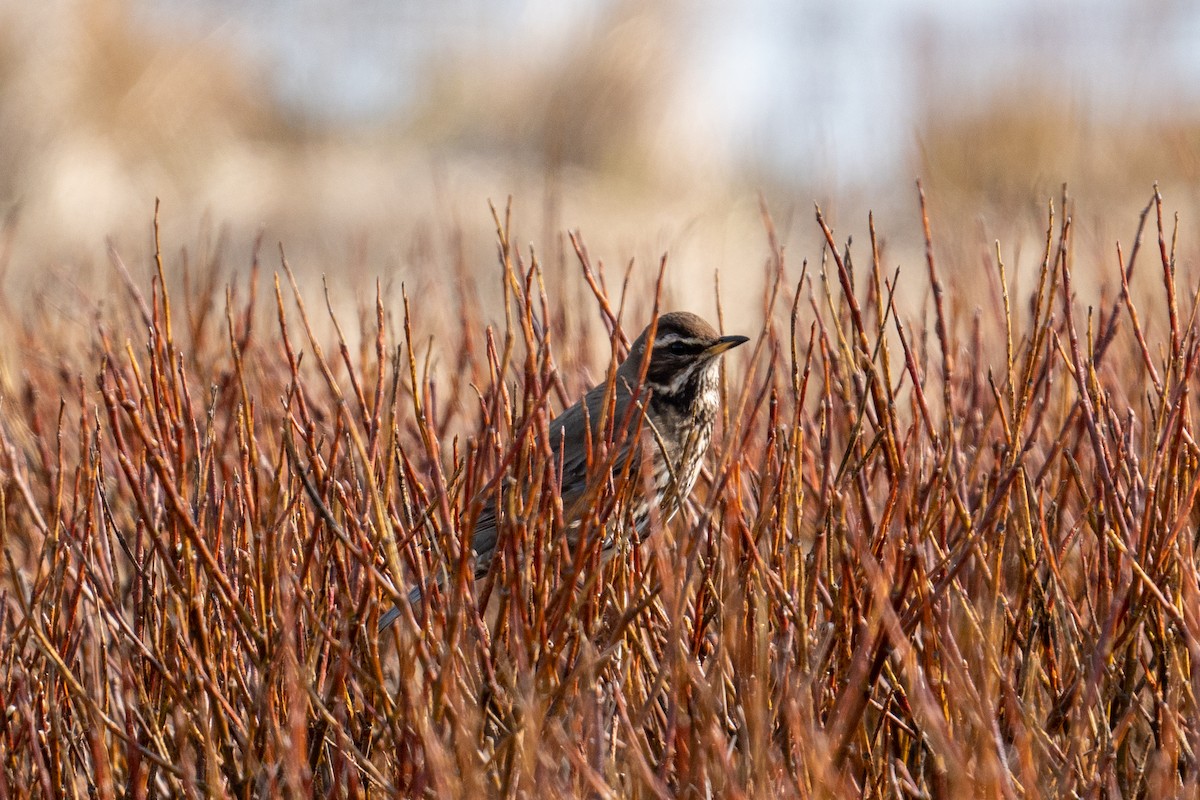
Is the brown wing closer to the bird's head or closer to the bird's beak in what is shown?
the bird's head

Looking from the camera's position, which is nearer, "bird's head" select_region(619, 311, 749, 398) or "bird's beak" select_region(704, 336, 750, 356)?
"bird's beak" select_region(704, 336, 750, 356)

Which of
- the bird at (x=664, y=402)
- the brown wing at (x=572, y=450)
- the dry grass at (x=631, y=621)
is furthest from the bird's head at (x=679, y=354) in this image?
the dry grass at (x=631, y=621)

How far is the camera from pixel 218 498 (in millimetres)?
2990

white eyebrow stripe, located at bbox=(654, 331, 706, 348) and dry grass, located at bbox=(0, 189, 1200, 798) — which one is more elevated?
white eyebrow stripe, located at bbox=(654, 331, 706, 348)

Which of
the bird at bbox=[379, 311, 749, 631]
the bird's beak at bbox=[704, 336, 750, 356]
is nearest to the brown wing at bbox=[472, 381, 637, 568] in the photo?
the bird at bbox=[379, 311, 749, 631]

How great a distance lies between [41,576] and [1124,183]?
20.5 m

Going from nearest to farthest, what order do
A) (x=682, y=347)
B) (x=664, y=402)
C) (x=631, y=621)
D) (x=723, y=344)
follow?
(x=631, y=621)
(x=723, y=344)
(x=682, y=347)
(x=664, y=402)

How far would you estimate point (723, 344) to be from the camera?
4.67m

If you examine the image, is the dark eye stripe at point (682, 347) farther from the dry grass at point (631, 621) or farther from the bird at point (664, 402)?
the dry grass at point (631, 621)

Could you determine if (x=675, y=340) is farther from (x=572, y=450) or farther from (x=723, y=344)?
(x=572, y=450)

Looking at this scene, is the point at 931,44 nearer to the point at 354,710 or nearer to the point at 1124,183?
the point at 1124,183

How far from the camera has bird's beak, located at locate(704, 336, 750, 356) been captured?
456 centimetres

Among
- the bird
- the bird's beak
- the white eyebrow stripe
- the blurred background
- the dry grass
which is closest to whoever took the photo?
the dry grass

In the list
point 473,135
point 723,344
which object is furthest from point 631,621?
point 473,135
